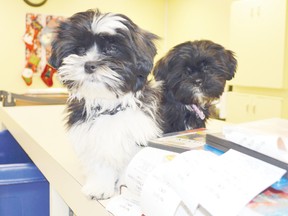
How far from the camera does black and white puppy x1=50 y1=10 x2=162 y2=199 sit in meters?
0.80

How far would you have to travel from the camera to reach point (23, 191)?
1.32 metres

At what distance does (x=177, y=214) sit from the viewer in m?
0.55

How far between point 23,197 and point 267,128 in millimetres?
1054

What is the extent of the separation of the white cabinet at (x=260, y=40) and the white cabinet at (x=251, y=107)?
141 mm

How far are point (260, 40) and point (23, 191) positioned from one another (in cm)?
302

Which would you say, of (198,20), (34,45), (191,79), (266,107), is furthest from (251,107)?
(34,45)

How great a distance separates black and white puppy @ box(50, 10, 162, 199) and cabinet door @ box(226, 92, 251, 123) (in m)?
3.03

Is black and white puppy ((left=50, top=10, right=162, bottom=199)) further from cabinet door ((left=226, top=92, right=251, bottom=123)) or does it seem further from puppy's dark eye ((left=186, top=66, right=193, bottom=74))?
cabinet door ((left=226, top=92, right=251, bottom=123))

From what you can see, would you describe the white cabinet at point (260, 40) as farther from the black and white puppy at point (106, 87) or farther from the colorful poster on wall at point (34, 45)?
the black and white puppy at point (106, 87)

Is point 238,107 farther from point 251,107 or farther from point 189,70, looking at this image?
point 189,70

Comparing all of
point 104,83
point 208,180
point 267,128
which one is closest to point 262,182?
point 208,180

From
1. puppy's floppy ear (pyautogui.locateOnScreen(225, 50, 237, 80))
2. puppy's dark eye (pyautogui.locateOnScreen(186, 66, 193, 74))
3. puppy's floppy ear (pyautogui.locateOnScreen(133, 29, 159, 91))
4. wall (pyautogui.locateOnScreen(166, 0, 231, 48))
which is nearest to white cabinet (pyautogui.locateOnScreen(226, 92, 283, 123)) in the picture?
wall (pyautogui.locateOnScreen(166, 0, 231, 48))

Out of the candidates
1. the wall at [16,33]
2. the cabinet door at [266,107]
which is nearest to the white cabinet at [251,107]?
the cabinet door at [266,107]

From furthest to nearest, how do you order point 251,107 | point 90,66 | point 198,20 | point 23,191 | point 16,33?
point 198,20, point 16,33, point 251,107, point 23,191, point 90,66
